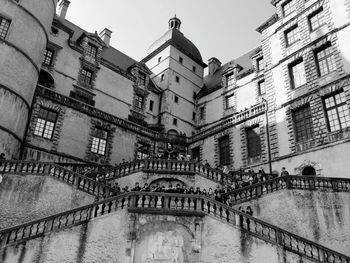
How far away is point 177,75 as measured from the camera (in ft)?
132

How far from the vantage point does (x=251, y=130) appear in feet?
96.0

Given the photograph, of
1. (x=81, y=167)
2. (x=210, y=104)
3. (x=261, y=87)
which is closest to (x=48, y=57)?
(x=81, y=167)

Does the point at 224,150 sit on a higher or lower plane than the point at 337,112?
higher

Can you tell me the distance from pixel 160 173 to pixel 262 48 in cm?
1656

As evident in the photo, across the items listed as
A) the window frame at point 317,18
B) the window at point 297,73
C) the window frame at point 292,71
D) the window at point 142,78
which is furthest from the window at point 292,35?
the window at point 142,78

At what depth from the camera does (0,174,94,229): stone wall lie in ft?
52.7

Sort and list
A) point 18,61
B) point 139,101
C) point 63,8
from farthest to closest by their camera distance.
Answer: point 63,8 < point 139,101 < point 18,61

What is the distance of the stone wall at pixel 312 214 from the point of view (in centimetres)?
1637

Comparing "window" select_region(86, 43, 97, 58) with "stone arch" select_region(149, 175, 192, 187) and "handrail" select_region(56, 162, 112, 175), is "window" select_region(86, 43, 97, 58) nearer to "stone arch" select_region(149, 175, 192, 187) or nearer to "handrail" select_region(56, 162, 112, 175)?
"handrail" select_region(56, 162, 112, 175)

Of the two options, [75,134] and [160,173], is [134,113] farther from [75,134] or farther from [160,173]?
[160,173]

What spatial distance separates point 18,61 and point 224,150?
18.0 m

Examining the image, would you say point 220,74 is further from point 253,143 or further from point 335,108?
point 335,108

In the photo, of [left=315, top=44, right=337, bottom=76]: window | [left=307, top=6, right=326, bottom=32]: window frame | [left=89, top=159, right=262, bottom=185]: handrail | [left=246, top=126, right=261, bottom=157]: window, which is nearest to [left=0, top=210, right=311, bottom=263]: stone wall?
[left=89, top=159, right=262, bottom=185]: handrail

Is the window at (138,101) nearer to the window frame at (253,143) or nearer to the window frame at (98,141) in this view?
the window frame at (98,141)
